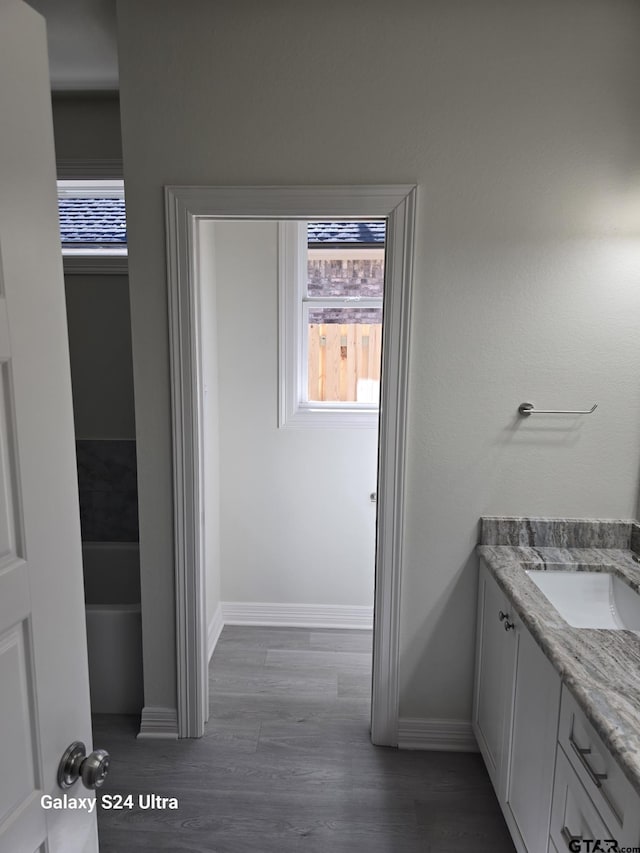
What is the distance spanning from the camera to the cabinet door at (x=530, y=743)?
1.48 m

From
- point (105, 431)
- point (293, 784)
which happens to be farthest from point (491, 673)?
point (105, 431)

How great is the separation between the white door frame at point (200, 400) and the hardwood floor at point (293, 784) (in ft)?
0.51

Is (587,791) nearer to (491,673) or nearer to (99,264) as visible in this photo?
(491,673)

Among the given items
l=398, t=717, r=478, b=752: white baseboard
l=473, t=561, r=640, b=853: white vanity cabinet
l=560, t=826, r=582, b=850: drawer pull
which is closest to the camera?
l=473, t=561, r=640, b=853: white vanity cabinet

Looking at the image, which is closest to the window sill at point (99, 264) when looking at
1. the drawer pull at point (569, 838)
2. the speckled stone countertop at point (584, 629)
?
the speckled stone countertop at point (584, 629)

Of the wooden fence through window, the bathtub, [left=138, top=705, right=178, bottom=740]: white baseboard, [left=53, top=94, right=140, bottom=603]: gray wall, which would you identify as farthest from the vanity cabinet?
[left=53, top=94, right=140, bottom=603]: gray wall

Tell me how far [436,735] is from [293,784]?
614mm

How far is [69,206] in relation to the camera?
310cm

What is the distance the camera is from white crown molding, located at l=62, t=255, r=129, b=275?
10.1 ft

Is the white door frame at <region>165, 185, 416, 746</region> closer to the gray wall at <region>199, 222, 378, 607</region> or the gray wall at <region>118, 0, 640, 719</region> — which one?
the gray wall at <region>118, 0, 640, 719</region>

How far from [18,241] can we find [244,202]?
1388 millimetres

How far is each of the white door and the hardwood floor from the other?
48.6 inches

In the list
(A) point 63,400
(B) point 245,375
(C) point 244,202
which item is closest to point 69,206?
(B) point 245,375

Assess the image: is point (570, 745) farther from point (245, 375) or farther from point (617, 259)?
point (245, 375)
